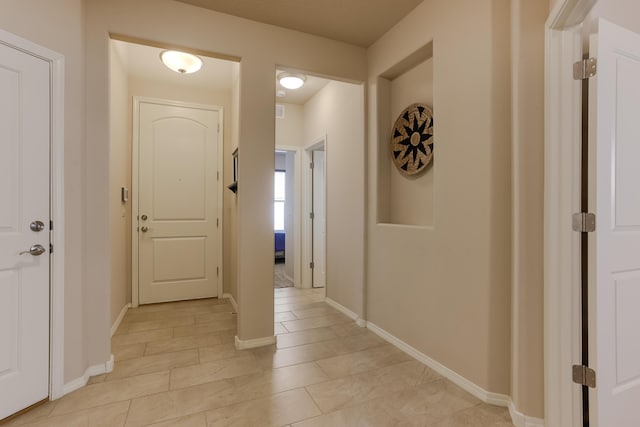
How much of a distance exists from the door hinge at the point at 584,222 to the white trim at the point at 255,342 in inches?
90.3

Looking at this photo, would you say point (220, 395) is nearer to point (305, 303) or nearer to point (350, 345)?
point (350, 345)

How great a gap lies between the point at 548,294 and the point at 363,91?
7.81 feet

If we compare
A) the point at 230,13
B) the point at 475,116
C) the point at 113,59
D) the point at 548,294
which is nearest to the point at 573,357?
the point at 548,294

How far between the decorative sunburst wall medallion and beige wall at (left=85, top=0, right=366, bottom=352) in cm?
81

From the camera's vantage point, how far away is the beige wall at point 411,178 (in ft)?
8.44

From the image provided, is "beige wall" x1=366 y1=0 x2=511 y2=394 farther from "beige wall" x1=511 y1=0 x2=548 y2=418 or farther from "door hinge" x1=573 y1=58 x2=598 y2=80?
"door hinge" x1=573 y1=58 x2=598 y2=80

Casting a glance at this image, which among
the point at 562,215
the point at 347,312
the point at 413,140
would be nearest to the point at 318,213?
the point at 347,312

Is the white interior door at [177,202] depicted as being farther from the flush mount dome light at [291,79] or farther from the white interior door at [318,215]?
the white interior door at [318,215]

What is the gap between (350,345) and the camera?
268 cm

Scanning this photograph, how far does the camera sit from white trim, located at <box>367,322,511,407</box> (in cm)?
185

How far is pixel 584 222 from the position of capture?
150cm
